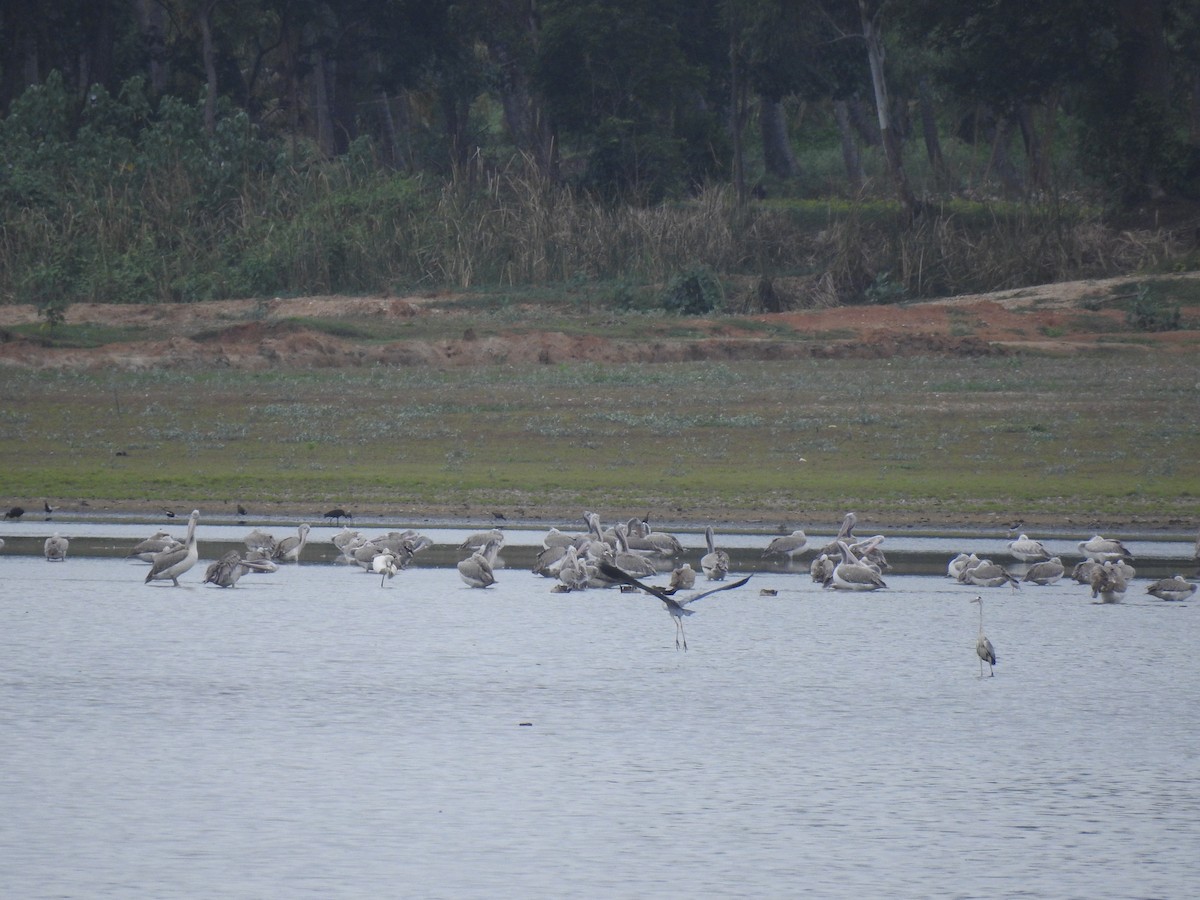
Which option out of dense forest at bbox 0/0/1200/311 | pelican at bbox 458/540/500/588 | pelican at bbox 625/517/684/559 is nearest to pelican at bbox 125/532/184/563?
pelican at bbox 458/540/500/588

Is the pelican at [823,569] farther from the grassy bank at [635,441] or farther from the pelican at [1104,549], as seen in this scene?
the grassy bank at [635,441]

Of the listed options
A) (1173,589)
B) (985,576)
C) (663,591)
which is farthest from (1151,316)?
(663,591)

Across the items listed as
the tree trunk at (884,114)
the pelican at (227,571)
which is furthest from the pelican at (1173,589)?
the tree trunk at (884,114)

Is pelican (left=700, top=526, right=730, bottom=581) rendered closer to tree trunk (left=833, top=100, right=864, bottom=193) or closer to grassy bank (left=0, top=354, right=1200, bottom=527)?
grassy bank (left=0, top=354, right=1200, bottom=527)

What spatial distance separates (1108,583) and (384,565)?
530 cm

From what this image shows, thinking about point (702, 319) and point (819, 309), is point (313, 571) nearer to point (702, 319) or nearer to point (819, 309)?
point (702, 319)

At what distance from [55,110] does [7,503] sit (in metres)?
24.5

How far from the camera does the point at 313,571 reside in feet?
47.1

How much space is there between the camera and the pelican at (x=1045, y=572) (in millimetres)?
13242

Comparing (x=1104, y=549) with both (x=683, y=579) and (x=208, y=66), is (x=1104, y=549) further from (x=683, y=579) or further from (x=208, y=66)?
(x=208, y=66)

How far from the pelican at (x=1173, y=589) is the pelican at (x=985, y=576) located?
1092mm

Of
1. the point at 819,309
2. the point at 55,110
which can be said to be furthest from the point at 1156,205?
the point at 55,110

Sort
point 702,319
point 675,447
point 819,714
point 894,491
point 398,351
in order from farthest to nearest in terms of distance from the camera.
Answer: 1. point 702,319
2. point 398,351
3. point 675,447
4. point 894,491
5. point 819,714

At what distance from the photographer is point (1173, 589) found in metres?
12.5
